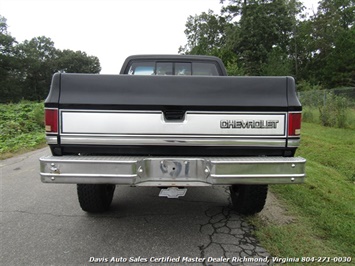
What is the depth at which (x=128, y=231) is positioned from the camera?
319 cm

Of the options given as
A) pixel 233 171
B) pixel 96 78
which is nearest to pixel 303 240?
pixel 233 171

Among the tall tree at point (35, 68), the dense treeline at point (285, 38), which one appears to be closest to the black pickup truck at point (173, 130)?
the dense treeline at point (285, 38)

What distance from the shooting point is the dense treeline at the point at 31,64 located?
58.3 meters

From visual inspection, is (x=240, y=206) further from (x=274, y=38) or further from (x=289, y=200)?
(x=274, y=38)

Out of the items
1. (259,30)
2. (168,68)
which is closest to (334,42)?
(259,30)

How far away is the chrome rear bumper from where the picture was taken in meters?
2.45

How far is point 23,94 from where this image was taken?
63969mm

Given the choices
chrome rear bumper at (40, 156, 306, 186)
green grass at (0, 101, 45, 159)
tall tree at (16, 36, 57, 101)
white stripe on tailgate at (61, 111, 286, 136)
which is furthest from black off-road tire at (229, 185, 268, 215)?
tall tree at (16, 36, 57, 101)

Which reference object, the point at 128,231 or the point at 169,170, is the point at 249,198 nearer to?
the point at 169,170

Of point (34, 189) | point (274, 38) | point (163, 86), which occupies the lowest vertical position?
point (34, 189)

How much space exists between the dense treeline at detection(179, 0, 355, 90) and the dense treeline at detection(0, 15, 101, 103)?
116 ft

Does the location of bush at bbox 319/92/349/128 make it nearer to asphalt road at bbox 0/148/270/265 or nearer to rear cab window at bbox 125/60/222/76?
rear cab window at bbox 125/60/222/76

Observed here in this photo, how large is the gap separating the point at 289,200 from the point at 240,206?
0.93 metres

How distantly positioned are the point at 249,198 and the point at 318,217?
2.81ft
